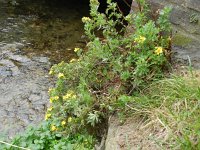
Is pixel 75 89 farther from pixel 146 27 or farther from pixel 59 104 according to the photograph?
pixel 146 27

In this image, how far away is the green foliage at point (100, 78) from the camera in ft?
9.95

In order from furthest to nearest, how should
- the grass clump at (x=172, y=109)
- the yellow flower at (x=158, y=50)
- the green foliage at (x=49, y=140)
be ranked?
the green foliage at (x=49, y=140) → the yellow flower at (x=158, y=50) → the grass clump at (x=172, y=109)

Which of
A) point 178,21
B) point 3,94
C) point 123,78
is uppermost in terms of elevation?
point 178,21

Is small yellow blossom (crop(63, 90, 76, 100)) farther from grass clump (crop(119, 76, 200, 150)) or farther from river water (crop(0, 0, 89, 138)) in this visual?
river water (crop(0, 0, 89, 138))

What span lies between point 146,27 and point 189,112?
78 cm

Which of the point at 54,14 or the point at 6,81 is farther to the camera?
the point at 54,14

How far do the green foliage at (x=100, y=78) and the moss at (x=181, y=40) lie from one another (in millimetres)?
148

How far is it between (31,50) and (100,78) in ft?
7.55

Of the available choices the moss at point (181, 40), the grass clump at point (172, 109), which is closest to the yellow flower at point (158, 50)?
the grass clump at point (172, 109)

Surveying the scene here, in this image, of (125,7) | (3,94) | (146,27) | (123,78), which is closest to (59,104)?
(123,78)

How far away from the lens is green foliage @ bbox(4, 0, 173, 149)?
3.03 m

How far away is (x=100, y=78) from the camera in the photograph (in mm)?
3336

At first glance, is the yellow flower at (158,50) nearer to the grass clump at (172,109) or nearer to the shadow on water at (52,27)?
the grass clump at (172,109)

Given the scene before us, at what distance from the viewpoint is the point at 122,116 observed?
2.92m
